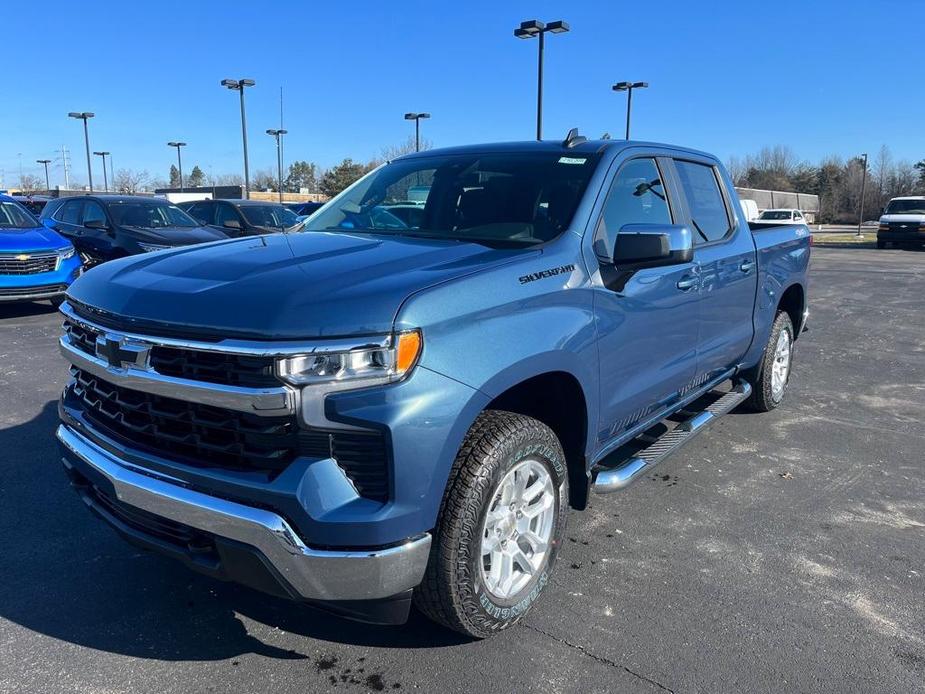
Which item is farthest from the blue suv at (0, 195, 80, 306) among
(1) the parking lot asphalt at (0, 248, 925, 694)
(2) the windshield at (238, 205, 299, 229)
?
(1) the parking lot asphalt at (0, 248, 925, 694)

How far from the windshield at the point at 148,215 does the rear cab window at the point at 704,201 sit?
9281mm

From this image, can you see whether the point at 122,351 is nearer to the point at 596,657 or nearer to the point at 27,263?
the point at 596,657

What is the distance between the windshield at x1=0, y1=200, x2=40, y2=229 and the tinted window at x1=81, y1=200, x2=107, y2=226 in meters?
0.78

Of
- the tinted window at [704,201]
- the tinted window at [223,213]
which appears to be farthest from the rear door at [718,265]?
the tinted window at [223,213]

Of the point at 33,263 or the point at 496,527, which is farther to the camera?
the point at 33,263

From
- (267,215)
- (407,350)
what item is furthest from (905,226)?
(407,350)

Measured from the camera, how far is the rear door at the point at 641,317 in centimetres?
315

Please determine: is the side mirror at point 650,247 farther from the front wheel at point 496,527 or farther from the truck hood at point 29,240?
the truck hood at point 29,240

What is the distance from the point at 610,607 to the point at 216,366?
190 centimetres

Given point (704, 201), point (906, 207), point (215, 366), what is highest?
point (906, 207)

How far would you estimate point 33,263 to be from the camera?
31.6 feet

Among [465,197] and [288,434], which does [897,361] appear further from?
[288,434]

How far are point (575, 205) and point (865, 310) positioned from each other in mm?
10646

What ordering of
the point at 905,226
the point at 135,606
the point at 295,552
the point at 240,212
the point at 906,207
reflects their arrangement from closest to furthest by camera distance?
the point at 295,552 < the point at 135,606 < the point at 240,212 < the point at 905,226 < the point at 906,207
